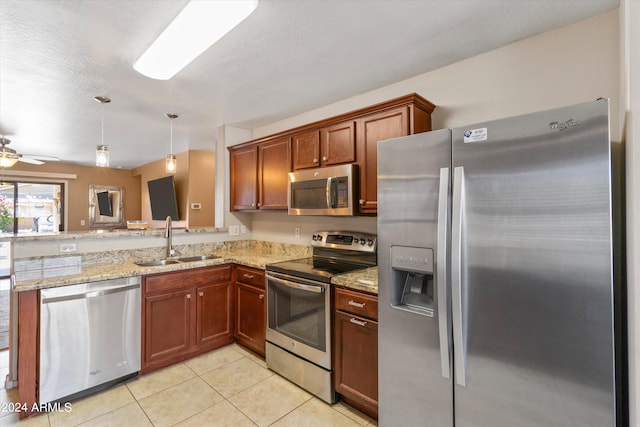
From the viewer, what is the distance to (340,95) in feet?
9.26

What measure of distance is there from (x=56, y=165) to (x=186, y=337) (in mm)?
6928

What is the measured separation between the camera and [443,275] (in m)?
1.42

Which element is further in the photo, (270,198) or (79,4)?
(270,198)

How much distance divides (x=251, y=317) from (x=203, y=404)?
826 mm

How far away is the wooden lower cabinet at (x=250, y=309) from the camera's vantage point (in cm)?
274

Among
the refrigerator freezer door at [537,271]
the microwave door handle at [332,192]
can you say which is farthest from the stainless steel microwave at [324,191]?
the refrigerator freezer door at [537,271]

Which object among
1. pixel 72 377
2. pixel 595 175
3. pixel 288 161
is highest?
pixel 288 161

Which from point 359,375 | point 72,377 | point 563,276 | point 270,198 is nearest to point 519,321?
point 563,276

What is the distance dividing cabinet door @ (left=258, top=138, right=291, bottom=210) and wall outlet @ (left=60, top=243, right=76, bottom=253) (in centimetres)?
169

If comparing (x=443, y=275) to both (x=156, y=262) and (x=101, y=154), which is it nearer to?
(x=156, y=262)

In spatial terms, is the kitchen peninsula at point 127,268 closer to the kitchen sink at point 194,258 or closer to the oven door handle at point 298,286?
the kitchen sink at point 194,258

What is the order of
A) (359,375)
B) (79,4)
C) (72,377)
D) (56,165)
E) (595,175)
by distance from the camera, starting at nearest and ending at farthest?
(595,175)
(79,4)
(359,375)
(72,377)
(56,165)

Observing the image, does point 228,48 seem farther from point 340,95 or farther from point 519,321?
point 519,321

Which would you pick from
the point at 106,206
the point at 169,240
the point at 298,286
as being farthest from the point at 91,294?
the point at 106,206
